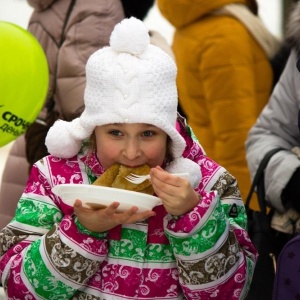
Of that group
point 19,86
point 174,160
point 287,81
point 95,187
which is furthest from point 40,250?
point 287,81

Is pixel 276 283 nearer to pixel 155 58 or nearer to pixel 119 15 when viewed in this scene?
pixel 155 58

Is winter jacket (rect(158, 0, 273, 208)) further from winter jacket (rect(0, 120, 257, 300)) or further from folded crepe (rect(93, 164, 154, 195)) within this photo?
folded crepe (rect(93, 164, 154, 195))

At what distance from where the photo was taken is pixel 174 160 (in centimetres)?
204

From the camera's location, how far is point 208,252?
189 centimetres

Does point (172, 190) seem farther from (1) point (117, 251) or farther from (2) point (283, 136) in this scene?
(2) point (283, 136)

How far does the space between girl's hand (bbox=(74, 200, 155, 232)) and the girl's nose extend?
15cm

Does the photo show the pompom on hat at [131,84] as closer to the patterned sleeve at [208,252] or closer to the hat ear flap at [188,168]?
the hat ear flap at [188,168]

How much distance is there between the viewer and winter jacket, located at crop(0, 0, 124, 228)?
3.14m

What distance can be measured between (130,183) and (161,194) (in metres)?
0.12

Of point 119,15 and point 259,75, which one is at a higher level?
point 119,15

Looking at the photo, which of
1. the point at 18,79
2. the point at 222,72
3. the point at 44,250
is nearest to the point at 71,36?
the point at 18,79

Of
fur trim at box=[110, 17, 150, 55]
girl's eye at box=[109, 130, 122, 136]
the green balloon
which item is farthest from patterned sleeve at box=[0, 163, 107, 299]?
the green balloon

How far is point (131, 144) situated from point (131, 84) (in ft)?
0.48

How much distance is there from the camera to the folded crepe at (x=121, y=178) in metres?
1.90
